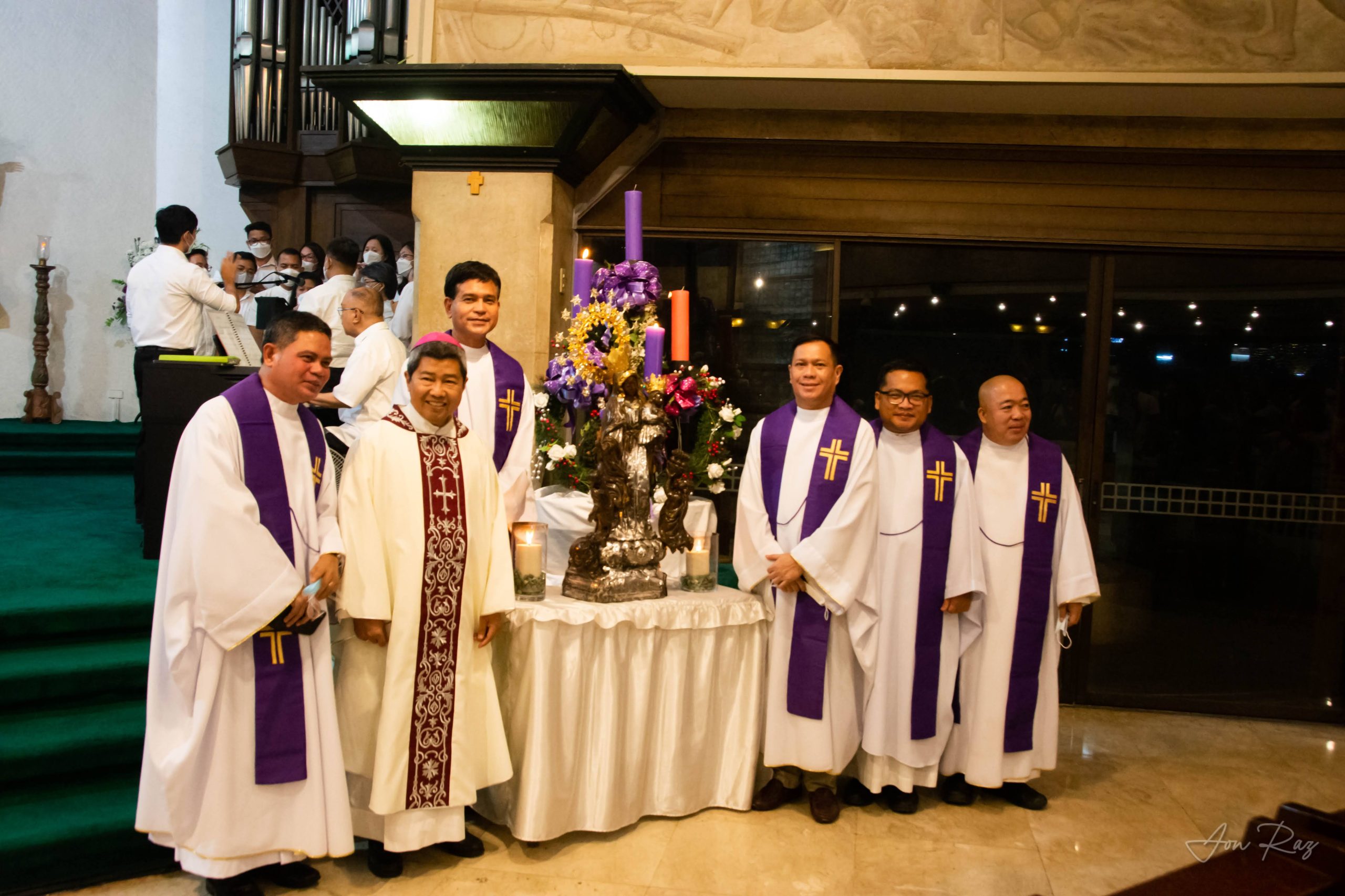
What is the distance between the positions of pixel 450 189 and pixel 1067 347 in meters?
3.47

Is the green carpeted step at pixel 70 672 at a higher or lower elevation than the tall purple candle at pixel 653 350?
lower

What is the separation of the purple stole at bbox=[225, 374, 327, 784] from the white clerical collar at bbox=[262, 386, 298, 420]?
0.05 feet

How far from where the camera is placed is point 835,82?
5.14 m

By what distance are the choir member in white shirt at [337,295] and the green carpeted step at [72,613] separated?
2265 millimetres

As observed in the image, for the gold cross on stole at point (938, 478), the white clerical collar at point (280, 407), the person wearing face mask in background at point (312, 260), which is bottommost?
the gold cross on stole at point (938, 478)

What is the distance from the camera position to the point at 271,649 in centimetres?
312

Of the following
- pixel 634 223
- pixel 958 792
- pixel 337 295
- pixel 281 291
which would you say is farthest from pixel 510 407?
pixel 281 291

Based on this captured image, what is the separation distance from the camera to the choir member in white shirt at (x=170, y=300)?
19.6ft

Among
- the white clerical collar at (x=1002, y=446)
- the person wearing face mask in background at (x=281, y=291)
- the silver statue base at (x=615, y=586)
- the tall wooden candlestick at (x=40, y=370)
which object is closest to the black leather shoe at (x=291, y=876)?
the silver statue base at (x=615, y=586)

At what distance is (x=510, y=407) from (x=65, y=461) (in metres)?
5.93

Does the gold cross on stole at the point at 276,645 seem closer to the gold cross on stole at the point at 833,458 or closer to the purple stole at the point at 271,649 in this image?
the purple stole at the point at 271,649

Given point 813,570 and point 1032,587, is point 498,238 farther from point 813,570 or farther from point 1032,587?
point 1032,587

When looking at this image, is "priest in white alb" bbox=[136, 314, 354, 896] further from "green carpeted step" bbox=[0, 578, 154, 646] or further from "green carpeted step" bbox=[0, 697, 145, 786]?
"green carpeted step" bbox=[0, 578, 154, 646]

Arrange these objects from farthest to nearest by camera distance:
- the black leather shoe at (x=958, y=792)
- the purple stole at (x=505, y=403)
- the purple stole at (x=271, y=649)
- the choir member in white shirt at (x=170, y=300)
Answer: the choir member in white shirt at (x=170, y=300) → the black leather shoe at (x=958, y=792) → the purple stole at (x=505, y=403) → the purple stole at (x=271, y=649)
